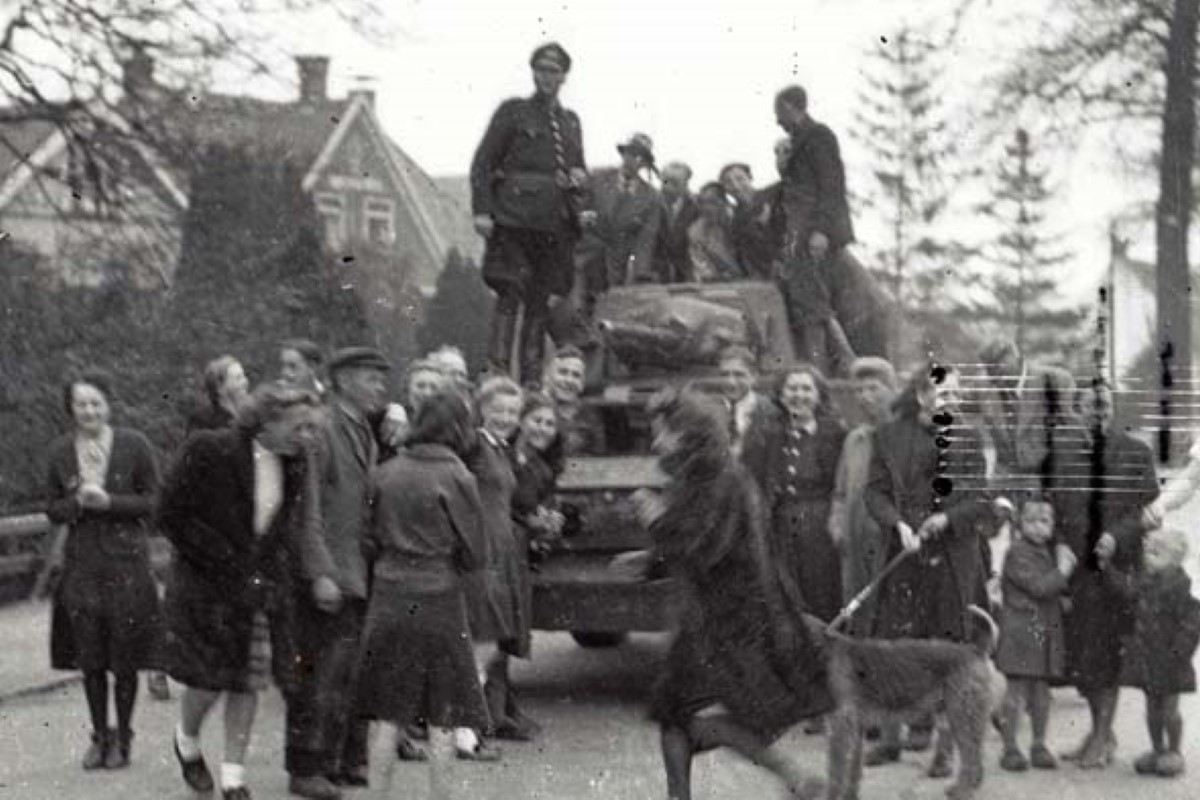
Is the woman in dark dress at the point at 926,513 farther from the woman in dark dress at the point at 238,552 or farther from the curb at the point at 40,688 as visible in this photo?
the curb at the point at 40,688

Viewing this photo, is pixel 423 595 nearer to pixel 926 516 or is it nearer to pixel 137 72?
pixel 926 516

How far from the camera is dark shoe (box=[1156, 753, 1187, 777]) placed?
8.67 metres

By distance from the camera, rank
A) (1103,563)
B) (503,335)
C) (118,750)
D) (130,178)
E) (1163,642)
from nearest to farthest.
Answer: (1163,642) < (1103,563) < (118,750) < (503,335) < (130,178)

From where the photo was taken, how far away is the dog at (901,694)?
761cm

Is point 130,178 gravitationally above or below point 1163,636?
above

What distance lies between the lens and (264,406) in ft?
26.9

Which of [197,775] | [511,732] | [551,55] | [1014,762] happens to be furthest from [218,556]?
[551,55]

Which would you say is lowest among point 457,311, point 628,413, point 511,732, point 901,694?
point 511,732

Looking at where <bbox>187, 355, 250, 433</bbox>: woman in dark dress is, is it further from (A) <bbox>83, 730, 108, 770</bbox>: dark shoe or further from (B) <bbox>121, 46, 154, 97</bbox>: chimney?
(B) <bbox>121, 46, 154, 97</bbox>: chimney

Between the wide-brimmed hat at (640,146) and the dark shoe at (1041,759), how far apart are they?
5.88 m

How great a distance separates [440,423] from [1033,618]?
3.09 metres

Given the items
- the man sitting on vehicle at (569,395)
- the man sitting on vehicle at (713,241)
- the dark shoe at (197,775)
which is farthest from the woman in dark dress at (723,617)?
the man sitting on vehicle at (713,241)

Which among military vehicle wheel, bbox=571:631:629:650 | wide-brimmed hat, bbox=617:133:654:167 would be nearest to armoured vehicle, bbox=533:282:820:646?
military vehicle wheel, bbox=571:631:629:650

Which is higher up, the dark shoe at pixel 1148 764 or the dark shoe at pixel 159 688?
the dark shoe at pixel 1148 764
